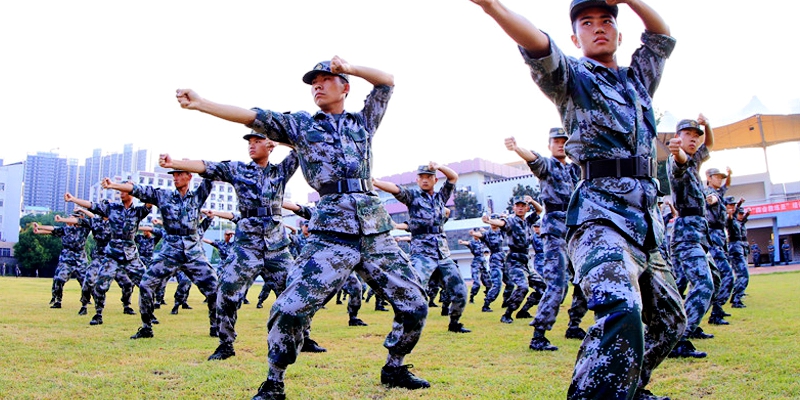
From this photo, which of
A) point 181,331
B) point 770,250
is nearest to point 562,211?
point 181,331

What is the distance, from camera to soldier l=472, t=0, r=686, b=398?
2.92 metres

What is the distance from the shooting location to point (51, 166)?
12862cm

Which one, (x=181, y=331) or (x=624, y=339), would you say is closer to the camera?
(x=624, y=339)

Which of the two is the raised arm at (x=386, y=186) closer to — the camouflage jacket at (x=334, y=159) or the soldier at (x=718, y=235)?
the camouflage jacket at (x=334, y=159)

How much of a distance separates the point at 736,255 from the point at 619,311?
38.1 feet

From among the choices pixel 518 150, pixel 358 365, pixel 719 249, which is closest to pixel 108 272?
pixel 358 365

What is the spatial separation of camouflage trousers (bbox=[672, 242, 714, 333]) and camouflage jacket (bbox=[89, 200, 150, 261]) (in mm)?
9573

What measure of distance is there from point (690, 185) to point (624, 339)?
5351 mm

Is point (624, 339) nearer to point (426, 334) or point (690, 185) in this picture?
point (690, 185)

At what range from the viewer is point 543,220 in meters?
7.95

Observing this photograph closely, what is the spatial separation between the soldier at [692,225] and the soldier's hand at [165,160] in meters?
5.16

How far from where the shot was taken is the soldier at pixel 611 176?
292cm

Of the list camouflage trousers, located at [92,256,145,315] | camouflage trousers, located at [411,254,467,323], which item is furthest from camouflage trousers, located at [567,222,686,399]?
camouflage trousers, located at [92,256,145,315]

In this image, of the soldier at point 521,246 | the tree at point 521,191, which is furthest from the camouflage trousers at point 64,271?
the tree at point 521,191
